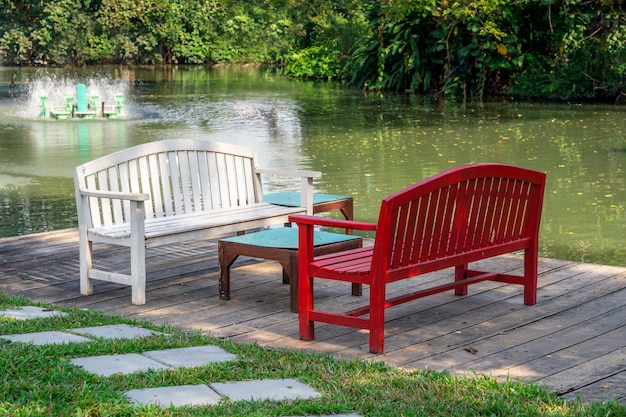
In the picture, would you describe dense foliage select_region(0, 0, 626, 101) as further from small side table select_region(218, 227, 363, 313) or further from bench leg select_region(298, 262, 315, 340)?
bench leg select_region(298, 262, 315, 340)

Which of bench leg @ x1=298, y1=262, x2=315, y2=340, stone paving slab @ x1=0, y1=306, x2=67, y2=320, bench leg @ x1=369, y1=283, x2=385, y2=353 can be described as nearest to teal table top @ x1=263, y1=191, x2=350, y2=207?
bench leg @ x1=298, y1=262, x2=315, y2=340

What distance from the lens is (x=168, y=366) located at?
463 cm

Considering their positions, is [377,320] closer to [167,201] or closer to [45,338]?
[45,338]

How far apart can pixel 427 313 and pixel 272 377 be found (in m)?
1.77

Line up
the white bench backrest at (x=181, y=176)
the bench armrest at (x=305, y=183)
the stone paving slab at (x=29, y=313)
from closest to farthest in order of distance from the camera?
the stone paving slab at (x=29, y=313) → the white bench backrest at (x=181, y=176) → the bench armrest at (x=305, y=183)

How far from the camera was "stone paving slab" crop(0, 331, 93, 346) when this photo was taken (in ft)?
16.2

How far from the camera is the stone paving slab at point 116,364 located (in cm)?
449

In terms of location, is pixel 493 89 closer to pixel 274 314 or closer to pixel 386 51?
pixel 386 51

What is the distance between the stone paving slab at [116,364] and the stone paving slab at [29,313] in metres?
1.07

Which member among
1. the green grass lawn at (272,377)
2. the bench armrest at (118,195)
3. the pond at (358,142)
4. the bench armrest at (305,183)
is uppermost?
the bench armrest at (118,195)

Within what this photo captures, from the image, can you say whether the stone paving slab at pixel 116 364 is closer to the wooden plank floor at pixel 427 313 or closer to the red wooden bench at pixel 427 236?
the wooden plank floor at pixel 427 313

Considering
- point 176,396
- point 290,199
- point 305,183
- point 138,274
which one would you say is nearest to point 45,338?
point 176,396

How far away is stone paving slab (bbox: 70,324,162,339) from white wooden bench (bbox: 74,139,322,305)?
33.4 inches

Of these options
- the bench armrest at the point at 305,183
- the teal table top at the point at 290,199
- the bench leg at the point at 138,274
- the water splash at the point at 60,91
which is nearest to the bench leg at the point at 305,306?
the bench leg at the point at 138,274
